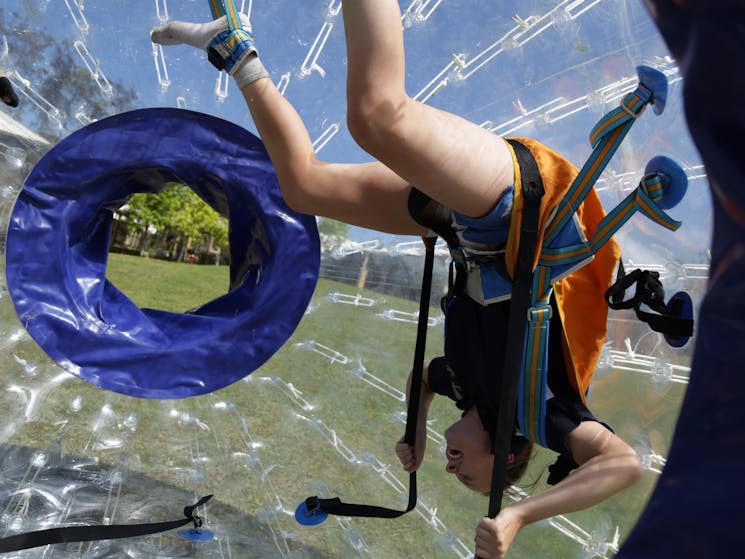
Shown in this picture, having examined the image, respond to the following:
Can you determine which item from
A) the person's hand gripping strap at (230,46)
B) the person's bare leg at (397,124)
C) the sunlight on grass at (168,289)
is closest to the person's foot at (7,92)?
the person's hand gripping strap at (230,46)

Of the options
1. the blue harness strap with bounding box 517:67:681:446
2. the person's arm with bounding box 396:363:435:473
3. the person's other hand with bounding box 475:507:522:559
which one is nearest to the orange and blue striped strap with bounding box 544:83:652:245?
the blue harness strap with bounding box 517:67:681:446

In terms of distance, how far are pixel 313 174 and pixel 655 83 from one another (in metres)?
0.86

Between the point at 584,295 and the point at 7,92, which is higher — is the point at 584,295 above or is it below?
below

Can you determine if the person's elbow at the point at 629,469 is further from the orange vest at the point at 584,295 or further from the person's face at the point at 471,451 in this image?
the person's face at the point at 471,451

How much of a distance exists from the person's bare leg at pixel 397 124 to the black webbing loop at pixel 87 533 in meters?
1.54

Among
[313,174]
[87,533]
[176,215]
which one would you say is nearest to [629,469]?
[313,174]

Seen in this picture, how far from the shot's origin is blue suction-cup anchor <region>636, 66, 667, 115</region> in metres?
1.36

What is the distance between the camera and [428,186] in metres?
1.41

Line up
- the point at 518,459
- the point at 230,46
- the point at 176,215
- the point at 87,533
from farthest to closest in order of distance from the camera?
the point at 176,215
the point at 87,533
the point at 518,459
the point at 230,46

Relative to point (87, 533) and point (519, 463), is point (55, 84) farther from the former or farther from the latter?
point (519, 463)

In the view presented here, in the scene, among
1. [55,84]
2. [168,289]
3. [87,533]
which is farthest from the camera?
[168,289]

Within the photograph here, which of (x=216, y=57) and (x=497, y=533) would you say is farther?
(x=216, y=57)

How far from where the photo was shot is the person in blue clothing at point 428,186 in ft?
4.33

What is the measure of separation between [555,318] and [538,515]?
0.43 m
